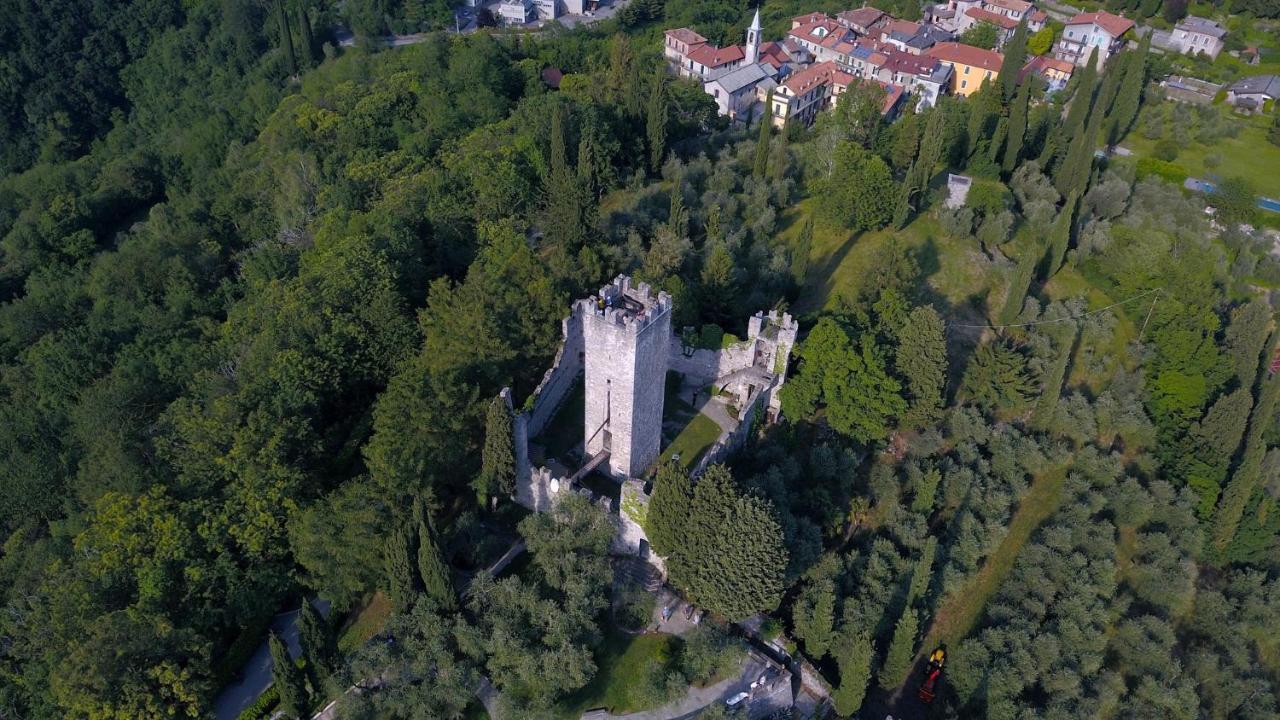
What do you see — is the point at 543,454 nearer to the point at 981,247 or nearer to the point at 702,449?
the point at 702,449

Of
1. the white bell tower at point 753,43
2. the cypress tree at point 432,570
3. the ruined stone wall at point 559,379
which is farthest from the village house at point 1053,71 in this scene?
the cypress tree at point 432,570

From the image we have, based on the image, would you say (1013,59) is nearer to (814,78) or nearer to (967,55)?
(967,55)

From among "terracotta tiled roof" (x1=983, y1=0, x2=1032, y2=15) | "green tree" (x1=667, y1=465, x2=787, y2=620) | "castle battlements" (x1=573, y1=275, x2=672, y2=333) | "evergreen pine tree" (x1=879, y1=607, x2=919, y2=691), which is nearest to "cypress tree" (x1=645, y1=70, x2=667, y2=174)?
"castle battlements" (x1=573, y1=275, x2=672, y2=333)

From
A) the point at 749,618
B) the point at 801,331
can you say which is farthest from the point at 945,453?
the point at 749,618

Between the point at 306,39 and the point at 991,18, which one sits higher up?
the point at 991,18

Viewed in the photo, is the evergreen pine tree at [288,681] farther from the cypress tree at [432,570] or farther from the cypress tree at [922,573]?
the cypress tree at [922,573]

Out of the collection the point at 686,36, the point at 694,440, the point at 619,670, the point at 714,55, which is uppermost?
the point at 686,36

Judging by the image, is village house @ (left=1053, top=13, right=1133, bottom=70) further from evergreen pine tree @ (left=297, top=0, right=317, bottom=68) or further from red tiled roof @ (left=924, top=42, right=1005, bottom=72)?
evergreen pine tree @ (left=297, top=0, right=317, bottom=68)

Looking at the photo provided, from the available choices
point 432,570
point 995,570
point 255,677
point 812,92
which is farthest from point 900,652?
point 812,92
